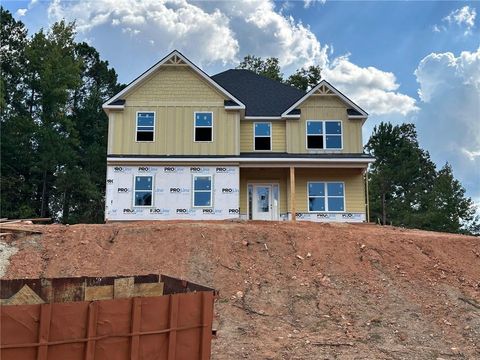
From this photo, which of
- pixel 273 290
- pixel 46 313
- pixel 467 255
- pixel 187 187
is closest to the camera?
pixel 46 313

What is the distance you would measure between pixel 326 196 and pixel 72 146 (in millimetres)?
23569

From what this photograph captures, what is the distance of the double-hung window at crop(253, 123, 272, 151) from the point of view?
74.9 feet

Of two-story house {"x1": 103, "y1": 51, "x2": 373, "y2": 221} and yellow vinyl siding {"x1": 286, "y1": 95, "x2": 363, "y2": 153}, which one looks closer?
two-story house {"x1": 103, "y1": 51, "x2": 373, "y2": 221}

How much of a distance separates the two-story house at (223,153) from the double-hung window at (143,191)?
0.15ft

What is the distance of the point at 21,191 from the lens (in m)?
33.8

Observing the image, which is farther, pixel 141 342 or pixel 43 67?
pixel 43 67

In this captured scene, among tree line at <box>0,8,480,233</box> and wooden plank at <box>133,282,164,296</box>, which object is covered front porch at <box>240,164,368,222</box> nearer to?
wooden plank at <box>133,282,164,296</box>

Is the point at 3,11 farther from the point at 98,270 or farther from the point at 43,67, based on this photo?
the point at 98,270

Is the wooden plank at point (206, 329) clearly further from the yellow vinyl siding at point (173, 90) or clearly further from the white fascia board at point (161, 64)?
the yellow vinyl siding at point (173, 90)

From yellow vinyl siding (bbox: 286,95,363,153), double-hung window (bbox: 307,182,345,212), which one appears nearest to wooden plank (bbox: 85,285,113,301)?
double-hung window (bbox: 307,182,345,212)

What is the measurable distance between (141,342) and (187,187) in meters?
14.9

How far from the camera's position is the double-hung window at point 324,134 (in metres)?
22.5

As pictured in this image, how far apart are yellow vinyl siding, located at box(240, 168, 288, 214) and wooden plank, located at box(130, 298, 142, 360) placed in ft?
53.9

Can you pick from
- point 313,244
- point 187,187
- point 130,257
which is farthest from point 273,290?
point 187,187
